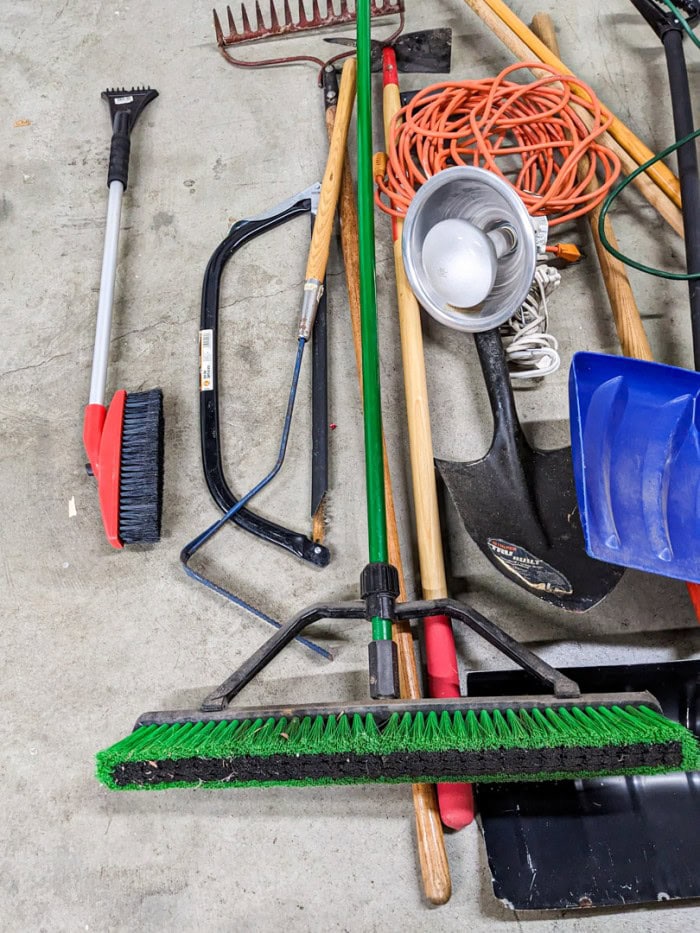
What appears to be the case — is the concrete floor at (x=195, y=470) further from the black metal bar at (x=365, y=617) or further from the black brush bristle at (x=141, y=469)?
the black metal bar at (x=365, y=617)

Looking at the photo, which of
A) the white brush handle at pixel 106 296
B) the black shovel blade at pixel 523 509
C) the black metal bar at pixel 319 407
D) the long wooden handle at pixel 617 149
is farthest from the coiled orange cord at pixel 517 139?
the white brush handle at pixel 106 296

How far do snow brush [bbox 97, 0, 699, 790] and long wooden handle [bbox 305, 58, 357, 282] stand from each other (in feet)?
2.54

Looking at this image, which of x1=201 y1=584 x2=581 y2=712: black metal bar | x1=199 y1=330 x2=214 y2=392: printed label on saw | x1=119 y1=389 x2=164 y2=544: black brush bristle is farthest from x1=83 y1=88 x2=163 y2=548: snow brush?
x1=201 y1=584 x2=581 y2=712: black metal bar

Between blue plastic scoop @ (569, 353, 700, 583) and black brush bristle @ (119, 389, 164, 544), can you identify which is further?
black brush bristle @ (119, 389, 164, 544)

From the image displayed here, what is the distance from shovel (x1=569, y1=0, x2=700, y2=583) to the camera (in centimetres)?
124

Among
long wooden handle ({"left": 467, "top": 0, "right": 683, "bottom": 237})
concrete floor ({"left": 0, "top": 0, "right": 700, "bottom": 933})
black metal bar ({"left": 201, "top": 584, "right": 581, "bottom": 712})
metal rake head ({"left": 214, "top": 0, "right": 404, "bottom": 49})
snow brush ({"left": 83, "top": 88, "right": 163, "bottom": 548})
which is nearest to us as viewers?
black metal bar ({"left": 201, "top": 584, "right": 581, "bottom": 712})

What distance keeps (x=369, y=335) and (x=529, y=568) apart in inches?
21.0

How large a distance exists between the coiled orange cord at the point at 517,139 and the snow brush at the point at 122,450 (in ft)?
2.31

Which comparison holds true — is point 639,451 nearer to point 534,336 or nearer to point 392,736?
point 534,336

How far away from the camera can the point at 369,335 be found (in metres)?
1.37

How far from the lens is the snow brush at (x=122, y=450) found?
149cm

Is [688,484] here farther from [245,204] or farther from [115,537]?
[245,204]

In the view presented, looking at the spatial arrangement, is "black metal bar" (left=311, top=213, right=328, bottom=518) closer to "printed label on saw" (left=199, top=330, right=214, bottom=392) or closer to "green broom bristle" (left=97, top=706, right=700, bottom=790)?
"printed label on saw" (left=199, top=330, right=214, bottom=392)

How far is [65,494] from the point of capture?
62.9 inches
